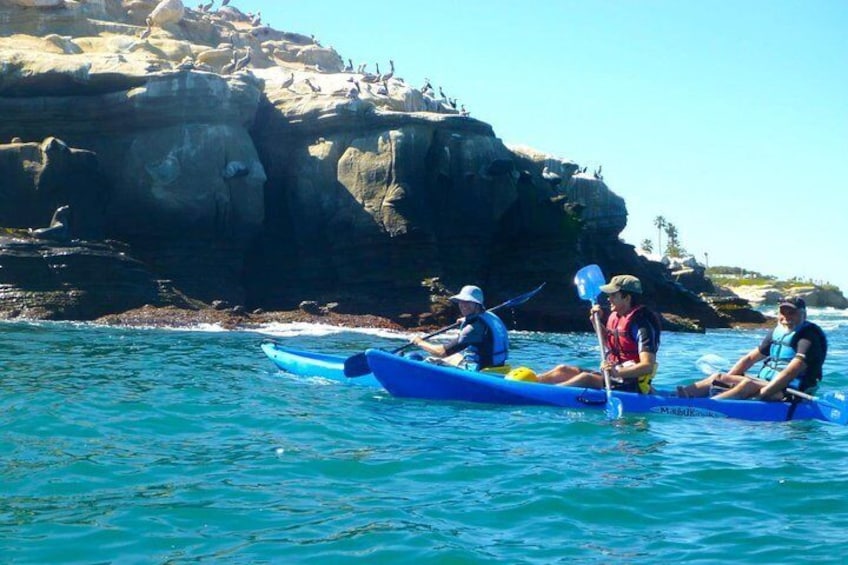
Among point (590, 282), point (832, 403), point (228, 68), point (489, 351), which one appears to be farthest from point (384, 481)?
point (228, 68)

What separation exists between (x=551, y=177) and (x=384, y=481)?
74.0 ft

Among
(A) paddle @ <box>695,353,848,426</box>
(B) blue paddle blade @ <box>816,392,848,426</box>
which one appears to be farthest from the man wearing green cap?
(B) blue paddle blade @ <box>816,392,848,426</box>

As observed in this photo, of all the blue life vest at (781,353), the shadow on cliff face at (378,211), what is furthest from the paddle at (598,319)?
the shadow on cliff face at (378,211)

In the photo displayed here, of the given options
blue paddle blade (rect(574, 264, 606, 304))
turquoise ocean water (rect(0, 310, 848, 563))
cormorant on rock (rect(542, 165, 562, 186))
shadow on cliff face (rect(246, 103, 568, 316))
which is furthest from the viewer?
cormorant on rock (rect(542, 165, 562, 186))

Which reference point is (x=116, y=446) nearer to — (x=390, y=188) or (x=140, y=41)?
(x=390, y=188)

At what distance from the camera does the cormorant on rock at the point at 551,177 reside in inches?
1111

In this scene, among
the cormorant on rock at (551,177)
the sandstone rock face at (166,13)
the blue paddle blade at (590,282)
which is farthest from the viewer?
the sandstone rock face at (166,13)

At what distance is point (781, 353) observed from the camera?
942 centimetres

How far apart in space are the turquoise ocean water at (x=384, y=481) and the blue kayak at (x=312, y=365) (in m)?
0.92

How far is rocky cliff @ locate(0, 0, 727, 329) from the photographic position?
22531 mm

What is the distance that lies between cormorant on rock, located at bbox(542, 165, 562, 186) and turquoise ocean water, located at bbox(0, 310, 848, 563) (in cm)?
1833

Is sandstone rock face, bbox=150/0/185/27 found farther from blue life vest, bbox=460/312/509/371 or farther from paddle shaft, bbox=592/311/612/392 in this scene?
paddle shaft, bbox=592/311/612/392

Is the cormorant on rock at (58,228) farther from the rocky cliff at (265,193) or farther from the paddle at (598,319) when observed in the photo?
the paddle at (598,319)

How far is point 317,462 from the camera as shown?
703 cm
